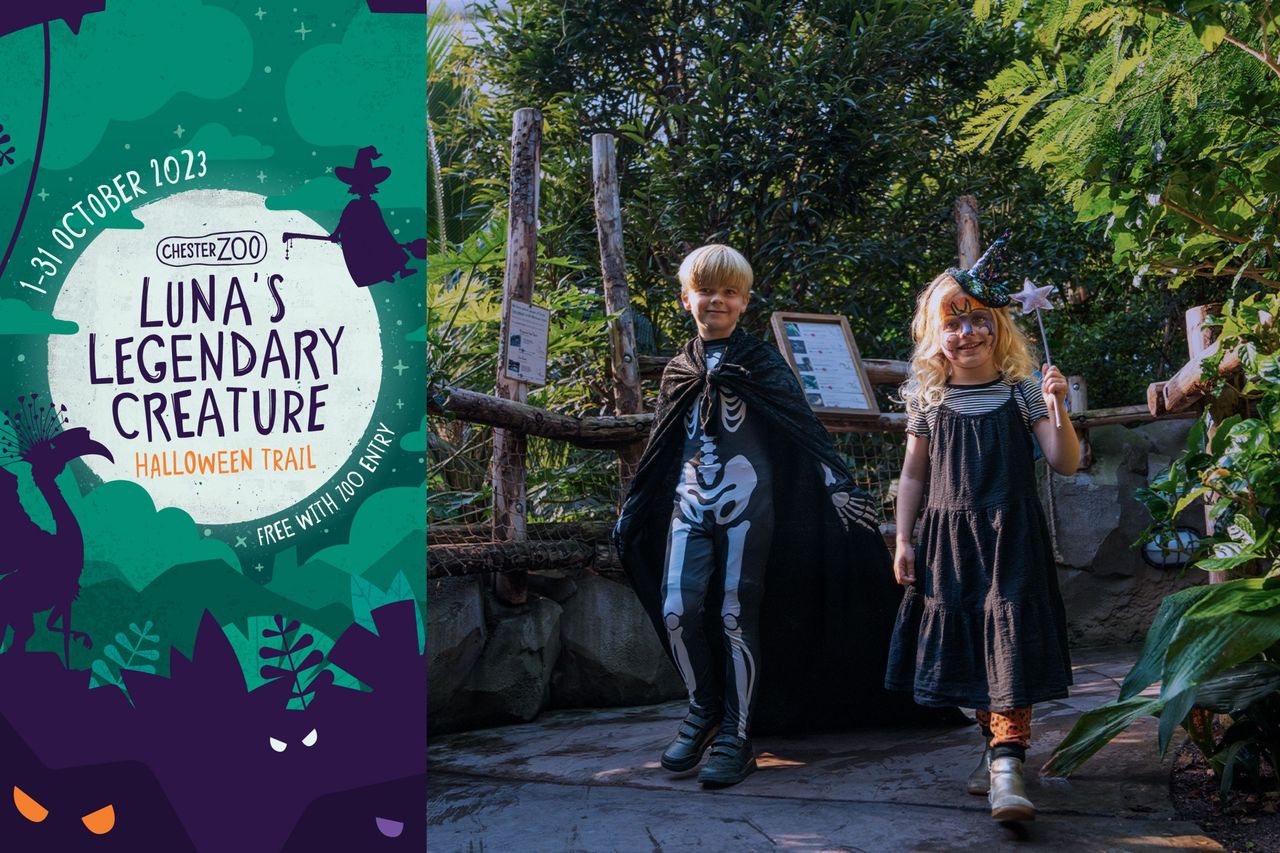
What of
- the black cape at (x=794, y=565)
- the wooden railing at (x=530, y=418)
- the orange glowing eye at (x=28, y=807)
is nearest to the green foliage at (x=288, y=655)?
the orange glowing eye at (x=28, y=807)

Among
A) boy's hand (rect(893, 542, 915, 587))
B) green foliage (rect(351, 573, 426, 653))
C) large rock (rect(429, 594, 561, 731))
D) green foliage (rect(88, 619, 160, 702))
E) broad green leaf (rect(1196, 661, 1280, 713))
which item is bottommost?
large rock (rect(429, 594, 561, 731))

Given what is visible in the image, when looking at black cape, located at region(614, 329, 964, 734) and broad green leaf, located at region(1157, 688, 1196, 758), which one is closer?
broad green leaf, located at region(1157, 688, 1196, 758)

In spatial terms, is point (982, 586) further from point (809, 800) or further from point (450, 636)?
point (450, 636)

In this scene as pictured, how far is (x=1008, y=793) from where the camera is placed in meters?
2.71

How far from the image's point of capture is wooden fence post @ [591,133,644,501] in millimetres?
5973

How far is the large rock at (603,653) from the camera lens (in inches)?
208

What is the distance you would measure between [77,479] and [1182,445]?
639cm

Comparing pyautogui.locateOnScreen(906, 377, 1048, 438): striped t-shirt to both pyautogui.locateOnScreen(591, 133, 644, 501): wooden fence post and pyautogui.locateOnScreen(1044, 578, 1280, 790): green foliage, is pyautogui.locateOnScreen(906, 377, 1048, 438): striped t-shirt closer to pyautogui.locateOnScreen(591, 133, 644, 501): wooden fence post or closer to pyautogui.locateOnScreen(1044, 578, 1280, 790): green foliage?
pyautogui.locateOnScreen(1044, 578, 1280, 790): green foliage

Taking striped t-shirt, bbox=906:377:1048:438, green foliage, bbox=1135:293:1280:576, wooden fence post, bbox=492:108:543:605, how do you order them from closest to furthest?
green foliage, bbox=1135:293:1280:576, striped t-shirt, bbox=906:377:1048:438, wooden fence post, bbox=492:108:543:605

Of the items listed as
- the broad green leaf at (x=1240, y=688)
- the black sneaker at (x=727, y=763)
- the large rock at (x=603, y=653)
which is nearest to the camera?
the broad green leaf at (x=1240, y=688)

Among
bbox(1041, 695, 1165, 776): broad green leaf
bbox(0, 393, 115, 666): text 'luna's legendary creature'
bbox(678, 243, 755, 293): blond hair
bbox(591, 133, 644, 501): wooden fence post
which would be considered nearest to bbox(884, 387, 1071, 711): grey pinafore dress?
bbox(1041, 695, 1165, 776): broad green leaf

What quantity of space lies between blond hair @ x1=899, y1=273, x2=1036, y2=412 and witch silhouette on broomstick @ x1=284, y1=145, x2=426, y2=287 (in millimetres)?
1748

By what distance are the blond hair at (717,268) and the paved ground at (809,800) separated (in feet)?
5.00

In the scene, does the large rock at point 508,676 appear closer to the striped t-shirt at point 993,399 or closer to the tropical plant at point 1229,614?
the striped t-shirt at point 993,399
